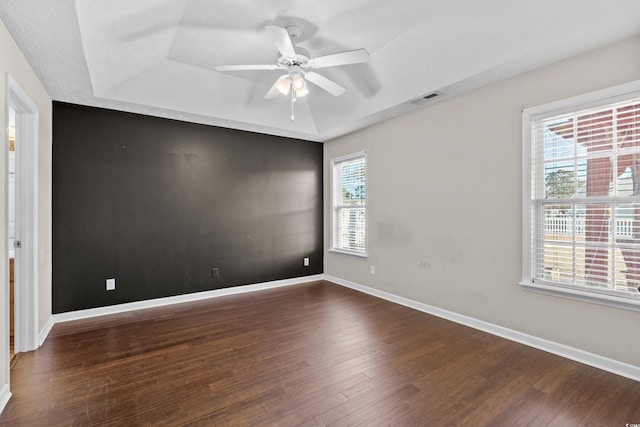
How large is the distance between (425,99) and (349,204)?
7.09ft

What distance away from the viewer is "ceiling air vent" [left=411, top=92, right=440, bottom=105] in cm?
339

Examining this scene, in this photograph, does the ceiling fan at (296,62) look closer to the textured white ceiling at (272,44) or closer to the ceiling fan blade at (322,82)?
the ceiling fan blade at (322,82)

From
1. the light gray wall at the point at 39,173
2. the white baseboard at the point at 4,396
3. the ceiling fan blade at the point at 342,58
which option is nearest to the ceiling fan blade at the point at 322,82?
the ceiling fan blade at the point at 342,58

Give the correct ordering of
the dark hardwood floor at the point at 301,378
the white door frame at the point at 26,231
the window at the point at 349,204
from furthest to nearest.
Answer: the window at the point at 349,204 < the white door frame at the point at 26,231 < the dark hardwood floor at the point at 301,378

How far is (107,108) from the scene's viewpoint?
3770mm

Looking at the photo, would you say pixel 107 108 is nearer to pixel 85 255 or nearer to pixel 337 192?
pixel 85 255

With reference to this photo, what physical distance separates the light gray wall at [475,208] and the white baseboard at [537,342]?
5 cm

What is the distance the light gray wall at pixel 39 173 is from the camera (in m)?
2.05

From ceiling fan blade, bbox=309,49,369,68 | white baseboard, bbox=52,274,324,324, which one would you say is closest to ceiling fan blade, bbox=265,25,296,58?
ceiling fan blade, bbox=309,49,369,68

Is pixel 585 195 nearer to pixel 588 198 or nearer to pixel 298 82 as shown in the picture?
pixel 588 198

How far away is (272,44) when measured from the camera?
3053 millimetres

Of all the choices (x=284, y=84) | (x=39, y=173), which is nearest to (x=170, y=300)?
(x=39, y=173)

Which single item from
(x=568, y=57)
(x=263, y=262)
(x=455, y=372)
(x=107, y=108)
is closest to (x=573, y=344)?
(x=455, y=372)

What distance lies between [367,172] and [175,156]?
9.23ft
